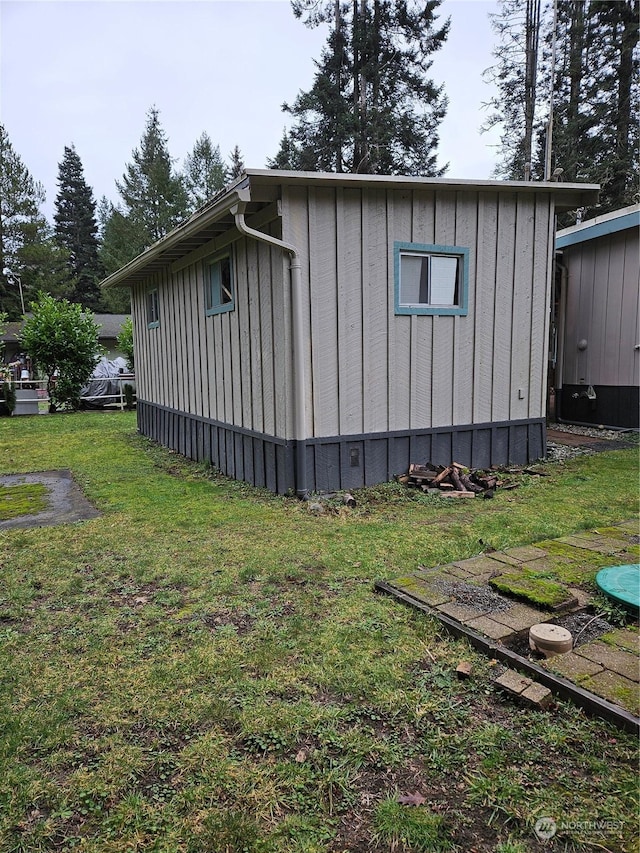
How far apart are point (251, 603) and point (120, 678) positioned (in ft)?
2.64

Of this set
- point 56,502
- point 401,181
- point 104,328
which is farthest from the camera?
point 104,328

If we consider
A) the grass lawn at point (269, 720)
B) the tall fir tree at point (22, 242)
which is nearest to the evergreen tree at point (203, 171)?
the tall fir tree at point (22, 242)

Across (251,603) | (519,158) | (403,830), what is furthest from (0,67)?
(519,158)

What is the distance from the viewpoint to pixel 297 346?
4844mm

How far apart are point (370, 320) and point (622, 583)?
10.8 ft

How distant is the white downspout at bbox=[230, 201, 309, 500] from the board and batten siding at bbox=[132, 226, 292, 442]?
0.09 meters

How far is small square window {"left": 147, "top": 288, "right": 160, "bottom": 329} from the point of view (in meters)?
9.13

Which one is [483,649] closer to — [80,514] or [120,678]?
[120,678]

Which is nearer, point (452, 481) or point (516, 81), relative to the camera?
point (452, 481)

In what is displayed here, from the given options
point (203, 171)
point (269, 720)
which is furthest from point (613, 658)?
point (203, 171)

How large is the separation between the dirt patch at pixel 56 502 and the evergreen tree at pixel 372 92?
45.8 ft

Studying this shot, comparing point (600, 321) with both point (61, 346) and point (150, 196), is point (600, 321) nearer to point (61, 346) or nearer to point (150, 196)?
point (61, 346)

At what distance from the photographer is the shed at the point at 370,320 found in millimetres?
4910

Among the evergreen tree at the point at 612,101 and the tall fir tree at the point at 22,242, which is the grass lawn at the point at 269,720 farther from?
the tall fir tree at the point at 22,242
